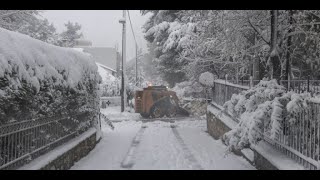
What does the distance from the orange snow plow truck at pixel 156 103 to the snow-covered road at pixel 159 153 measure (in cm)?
804

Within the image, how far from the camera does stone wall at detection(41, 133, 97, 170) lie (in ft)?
26.8

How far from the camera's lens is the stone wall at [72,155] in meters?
8.18

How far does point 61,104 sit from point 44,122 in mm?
1229

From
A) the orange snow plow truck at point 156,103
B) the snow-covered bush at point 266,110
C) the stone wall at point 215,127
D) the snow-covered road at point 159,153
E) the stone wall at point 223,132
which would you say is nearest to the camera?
the snow-covered bush at point 266,110

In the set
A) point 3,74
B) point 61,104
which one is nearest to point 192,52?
point 61,104

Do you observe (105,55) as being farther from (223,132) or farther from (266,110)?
(266,110)

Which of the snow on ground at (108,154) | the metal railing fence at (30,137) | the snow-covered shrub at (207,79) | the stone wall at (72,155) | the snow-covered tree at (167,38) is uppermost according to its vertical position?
the snow-covered tree at (167,38)

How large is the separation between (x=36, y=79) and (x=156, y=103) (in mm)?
17395

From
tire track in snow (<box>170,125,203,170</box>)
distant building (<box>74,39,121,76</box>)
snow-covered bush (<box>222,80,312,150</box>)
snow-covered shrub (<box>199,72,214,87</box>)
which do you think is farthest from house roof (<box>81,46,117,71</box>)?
snow-covered bush (<box>222,80,312,150</box>)

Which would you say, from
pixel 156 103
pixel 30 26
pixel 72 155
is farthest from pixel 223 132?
pixel 30 26

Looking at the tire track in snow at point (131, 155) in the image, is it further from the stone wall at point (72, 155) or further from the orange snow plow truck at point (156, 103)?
the orange snow plow truck at point (156, 103)

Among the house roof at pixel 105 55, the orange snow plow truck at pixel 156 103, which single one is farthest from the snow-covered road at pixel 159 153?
the house roof at pixel 105 55

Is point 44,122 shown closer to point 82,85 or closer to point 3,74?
point 3,74

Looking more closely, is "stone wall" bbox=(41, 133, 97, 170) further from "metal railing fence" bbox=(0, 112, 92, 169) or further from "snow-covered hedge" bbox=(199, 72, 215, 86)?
"snow-covered hedge" bbox=(199, 72, 215, 86)
